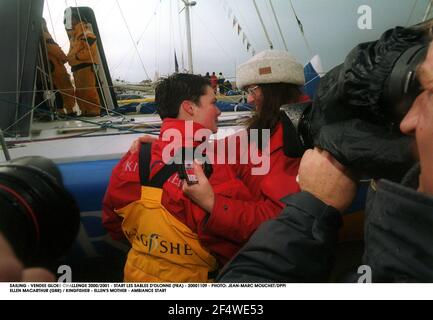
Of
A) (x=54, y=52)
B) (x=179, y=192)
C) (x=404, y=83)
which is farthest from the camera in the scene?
(x=54, y=52)

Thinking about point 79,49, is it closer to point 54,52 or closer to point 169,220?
point 54,52

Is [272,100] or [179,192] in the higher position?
[272,100]

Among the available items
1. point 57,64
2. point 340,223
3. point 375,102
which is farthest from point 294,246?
point 57,64

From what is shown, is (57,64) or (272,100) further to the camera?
(57,64)

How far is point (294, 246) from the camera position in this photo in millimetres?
342

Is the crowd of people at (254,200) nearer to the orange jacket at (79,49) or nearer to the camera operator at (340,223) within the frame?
the camera operator at (340,223)

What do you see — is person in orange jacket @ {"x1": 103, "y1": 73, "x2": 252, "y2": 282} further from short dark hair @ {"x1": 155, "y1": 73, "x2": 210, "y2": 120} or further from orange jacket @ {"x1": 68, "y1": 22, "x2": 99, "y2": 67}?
orange jacket @ {"x1": 68, "y1": 22, "x2": 99, "y2": 67}

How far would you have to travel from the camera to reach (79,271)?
63cm

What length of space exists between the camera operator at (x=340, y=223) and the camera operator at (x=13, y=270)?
A: 22 cm

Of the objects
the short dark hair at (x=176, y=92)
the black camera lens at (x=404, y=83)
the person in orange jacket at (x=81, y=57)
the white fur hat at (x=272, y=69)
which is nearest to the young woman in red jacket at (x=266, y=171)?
the white fur hat at (x=272, y=69)

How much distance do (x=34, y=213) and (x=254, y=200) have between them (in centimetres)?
40

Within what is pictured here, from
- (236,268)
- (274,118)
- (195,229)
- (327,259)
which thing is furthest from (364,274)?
(274,118)

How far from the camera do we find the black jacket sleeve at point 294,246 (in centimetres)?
35
